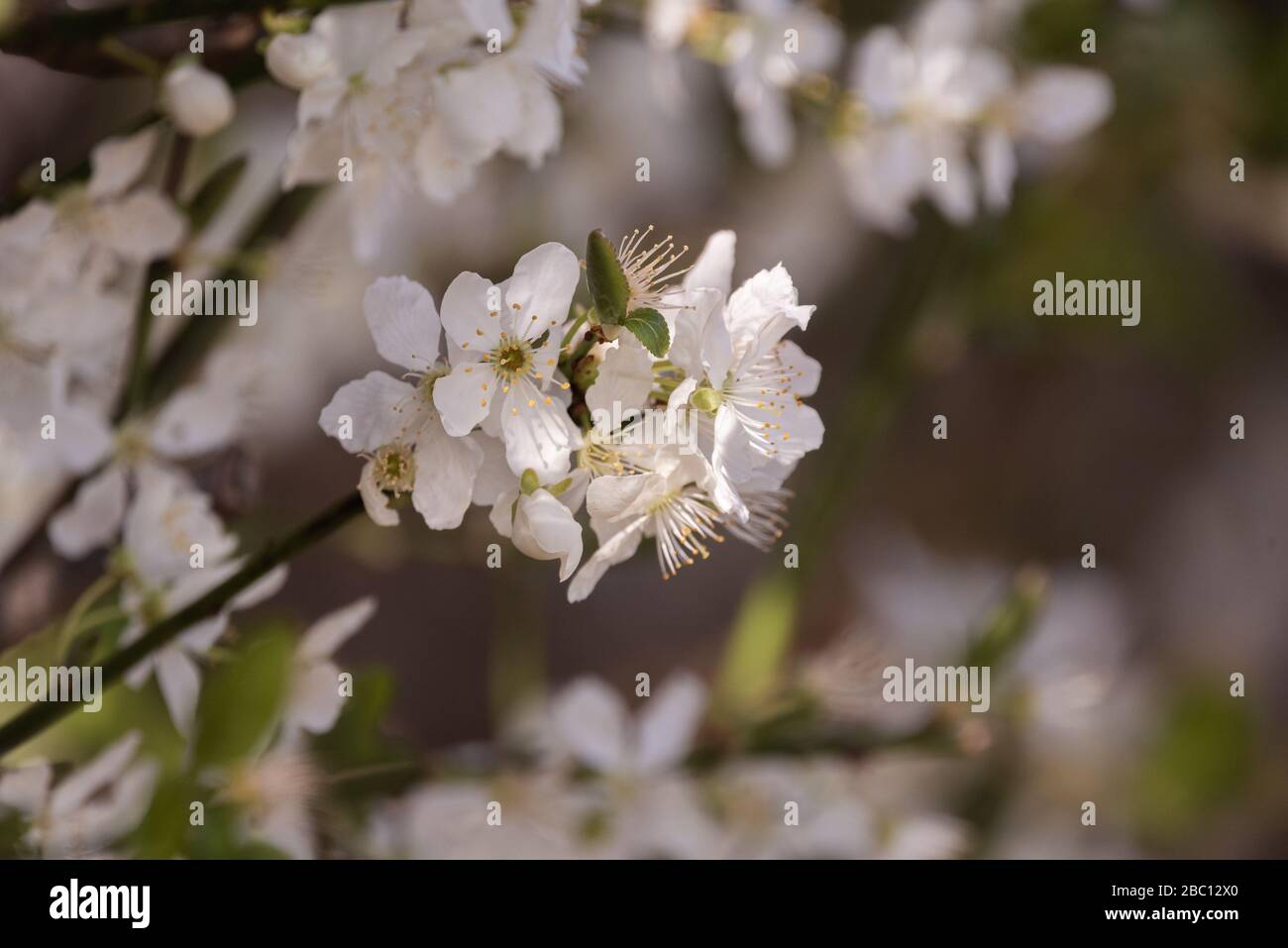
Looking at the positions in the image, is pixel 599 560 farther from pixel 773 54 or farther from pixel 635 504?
pixel 773 54

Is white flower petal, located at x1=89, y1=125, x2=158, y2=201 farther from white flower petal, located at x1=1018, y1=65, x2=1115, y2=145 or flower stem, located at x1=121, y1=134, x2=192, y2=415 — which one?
white flower petal, located at x1=1018, y1=65, x2=1115, y2=145

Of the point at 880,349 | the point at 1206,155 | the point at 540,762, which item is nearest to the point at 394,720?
the point at 540,762

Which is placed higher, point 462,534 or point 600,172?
point 600,172

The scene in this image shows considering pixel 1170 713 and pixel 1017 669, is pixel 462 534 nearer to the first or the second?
pixel 1017 669

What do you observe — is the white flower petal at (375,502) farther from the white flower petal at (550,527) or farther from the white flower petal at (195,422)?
the white flower petal at (195,422)

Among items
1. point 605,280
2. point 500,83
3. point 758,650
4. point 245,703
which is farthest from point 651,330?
point 758,650
